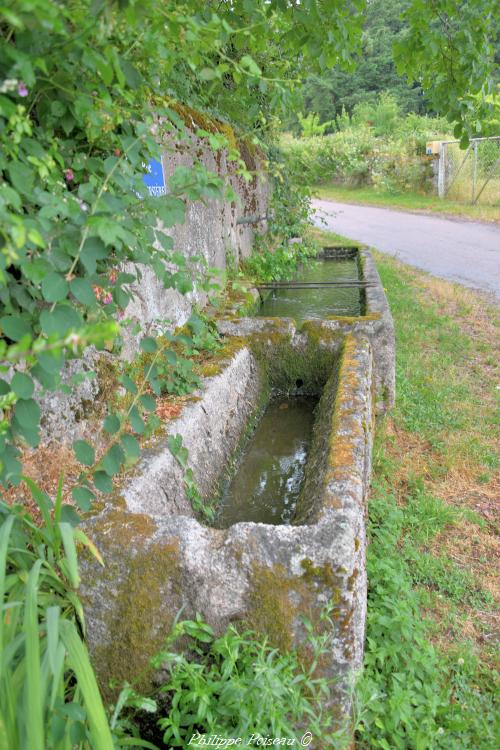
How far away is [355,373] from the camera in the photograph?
9.93ft

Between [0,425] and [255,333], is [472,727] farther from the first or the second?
[255,333]

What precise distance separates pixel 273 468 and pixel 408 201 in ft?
52.5

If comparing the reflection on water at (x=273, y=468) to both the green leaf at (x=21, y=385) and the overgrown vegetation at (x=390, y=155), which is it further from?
the overgrown vegetation at (x=390, y=155)

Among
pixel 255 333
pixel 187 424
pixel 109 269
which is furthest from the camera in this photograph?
pixel 255 333

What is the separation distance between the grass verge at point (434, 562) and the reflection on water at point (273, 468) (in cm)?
48

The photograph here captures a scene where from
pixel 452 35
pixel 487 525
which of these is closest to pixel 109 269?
pixel 487 525

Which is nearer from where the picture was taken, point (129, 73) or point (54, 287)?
point (54, 287)

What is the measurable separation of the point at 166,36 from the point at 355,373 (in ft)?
6.41

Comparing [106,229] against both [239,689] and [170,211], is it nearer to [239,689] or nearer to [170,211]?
[170,211]

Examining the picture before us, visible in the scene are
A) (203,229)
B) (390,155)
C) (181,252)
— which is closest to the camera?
(181,252)

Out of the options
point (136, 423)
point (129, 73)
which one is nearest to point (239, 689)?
point (136, 423)

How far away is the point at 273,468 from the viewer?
332 centimetres

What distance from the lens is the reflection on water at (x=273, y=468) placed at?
2901mm

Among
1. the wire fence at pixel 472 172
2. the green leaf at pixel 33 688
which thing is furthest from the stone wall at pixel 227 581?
the wire fence at pixel 472 172
